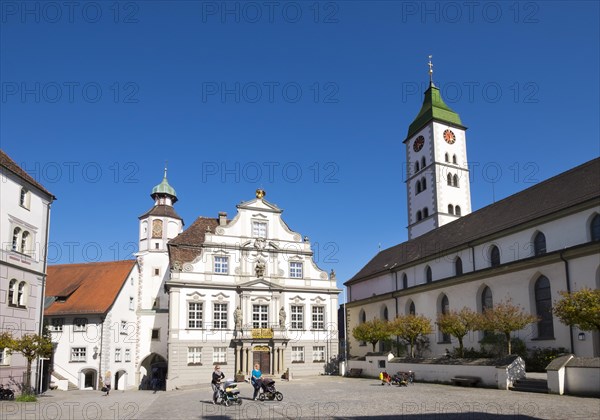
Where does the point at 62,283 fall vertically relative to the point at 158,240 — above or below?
below

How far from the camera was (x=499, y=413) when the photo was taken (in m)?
16.1

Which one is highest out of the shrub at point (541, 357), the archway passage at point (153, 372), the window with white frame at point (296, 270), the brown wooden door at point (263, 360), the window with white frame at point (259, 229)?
the window with white frame at point (259, 229)

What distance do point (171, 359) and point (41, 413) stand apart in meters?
21.3

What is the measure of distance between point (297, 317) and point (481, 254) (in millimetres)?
16259

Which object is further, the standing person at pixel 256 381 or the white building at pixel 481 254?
the white building at pixel 481 254

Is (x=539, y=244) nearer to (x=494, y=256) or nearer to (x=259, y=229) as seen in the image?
(x=494, y=256)

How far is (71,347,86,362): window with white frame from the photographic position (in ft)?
138

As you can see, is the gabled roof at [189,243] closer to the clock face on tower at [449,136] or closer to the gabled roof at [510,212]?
the gabled roof at [510,212]

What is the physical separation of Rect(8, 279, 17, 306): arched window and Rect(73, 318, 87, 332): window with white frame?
1649cm

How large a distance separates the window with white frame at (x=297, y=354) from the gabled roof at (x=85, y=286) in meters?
15.3

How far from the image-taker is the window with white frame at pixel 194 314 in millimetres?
41531

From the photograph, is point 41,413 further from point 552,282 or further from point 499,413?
point 552,282

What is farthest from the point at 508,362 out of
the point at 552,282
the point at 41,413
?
the point at 41,413

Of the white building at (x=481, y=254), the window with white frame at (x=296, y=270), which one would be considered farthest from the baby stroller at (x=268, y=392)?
the window with white frame at (x=296, y=270)
